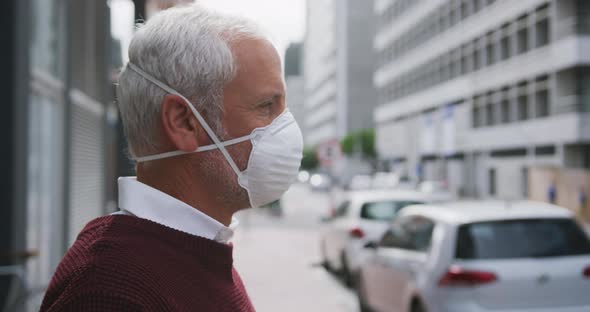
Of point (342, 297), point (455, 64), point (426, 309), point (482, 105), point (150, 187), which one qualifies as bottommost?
point (342, 297)

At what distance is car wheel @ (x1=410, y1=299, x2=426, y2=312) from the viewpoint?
21.4 ft

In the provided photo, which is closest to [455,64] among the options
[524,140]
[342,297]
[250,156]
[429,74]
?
[429,74]

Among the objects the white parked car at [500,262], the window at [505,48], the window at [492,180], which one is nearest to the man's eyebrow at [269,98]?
the white parked car at [500,262]

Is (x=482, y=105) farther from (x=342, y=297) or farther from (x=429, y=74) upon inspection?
(x=342, y=297)

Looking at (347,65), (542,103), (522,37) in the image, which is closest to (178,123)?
(542,103)

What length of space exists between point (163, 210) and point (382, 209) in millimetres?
10387

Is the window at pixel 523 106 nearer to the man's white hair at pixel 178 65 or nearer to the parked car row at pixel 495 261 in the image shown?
the parked car row at pixel 495 261

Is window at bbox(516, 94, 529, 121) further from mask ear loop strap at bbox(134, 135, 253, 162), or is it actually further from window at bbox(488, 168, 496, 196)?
mask ear loop strap at bbox(134, 135, 253, 162)

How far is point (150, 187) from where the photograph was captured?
60.3 inches

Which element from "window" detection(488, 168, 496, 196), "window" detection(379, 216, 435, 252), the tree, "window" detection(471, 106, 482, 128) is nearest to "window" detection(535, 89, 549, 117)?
"window" detection(488, 168, 496, 196)

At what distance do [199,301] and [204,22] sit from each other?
1.98 ft

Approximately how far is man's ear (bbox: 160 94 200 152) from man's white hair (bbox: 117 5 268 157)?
0.9 inches

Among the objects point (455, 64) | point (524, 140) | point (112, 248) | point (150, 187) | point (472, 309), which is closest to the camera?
point (112, 248)

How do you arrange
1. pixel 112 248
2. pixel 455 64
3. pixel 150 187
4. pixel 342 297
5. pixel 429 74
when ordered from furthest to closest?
pixel 429 74 < pixel 455 64 < pixel 342 297 < pixel 150 187 < pixel 112 248
